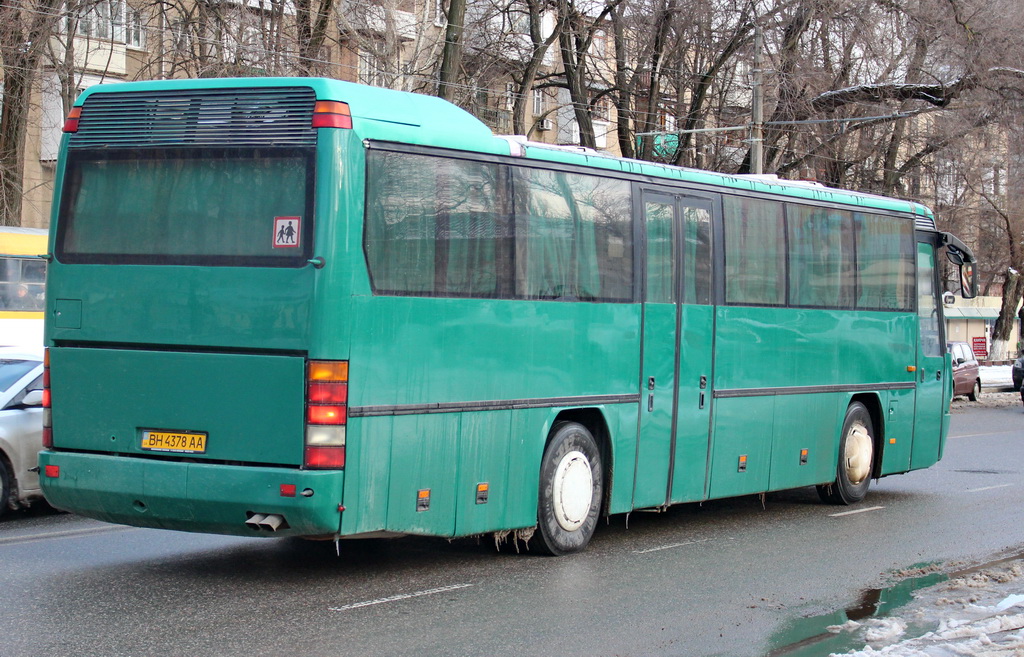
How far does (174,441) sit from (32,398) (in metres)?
4.14

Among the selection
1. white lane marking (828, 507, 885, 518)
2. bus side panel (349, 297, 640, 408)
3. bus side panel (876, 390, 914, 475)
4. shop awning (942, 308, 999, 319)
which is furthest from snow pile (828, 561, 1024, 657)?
shop awning (942, 308, 999, 319)

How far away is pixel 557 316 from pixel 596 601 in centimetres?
228

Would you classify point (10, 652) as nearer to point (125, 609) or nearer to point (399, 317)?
point (125, 609)

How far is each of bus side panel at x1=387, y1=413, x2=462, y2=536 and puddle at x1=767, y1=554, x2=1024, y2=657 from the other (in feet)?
7.60

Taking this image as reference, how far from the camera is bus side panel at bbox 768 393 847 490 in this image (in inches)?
480

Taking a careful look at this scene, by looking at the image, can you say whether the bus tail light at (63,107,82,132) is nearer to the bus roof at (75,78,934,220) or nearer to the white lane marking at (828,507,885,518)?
the bus roof at (75,78,934,220)

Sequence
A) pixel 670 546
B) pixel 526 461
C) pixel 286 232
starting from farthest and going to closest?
pixel 670 546
pixel 526 461
pixel 286 232

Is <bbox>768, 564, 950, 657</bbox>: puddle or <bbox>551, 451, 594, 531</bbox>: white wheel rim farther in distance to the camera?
<bbox>551, 451, 594, 531</bbox>: white wheel rim

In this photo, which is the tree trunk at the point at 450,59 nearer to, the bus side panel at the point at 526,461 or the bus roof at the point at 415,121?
the bus roof at the point at 415,121

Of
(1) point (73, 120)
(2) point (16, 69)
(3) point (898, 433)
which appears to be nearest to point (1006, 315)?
(2) point (16, 69)

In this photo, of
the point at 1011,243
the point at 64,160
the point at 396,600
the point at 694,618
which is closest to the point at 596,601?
the point at 694,618

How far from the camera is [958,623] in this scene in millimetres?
7461

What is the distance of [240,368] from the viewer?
7.81m

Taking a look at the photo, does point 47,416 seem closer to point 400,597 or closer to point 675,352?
point 400,597
